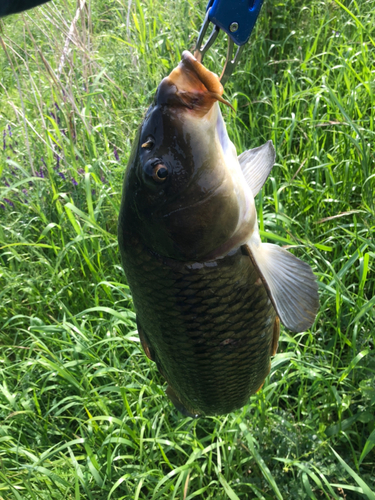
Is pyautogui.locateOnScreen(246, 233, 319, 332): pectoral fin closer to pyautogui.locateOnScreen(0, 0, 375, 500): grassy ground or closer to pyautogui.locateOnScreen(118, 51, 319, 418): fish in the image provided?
pyautogui.locateOnScreen(118, 51, 319, 418): fish

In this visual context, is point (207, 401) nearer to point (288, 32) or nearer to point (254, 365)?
point (254, 365)

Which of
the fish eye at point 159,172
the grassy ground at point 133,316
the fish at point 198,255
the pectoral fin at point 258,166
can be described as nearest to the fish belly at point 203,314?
the fish at point 198,255

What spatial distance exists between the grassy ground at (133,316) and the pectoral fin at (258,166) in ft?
1.90

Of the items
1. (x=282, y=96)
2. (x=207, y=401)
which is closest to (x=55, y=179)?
(x=282, y=96)

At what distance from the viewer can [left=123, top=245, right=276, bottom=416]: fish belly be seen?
1.07 meters

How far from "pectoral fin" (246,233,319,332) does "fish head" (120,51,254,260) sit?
133 millimetres

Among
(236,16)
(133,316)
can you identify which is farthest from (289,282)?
(133,316)

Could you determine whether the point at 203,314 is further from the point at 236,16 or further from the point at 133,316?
the point at 133,316

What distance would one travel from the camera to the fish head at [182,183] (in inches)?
38.6

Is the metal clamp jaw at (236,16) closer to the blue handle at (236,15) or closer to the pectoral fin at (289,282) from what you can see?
the blue handle at (236,15)

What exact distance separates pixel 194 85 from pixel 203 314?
53 cm

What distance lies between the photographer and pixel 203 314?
1077 millimetres

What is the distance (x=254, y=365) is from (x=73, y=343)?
153 centimetres

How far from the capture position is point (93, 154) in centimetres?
314
